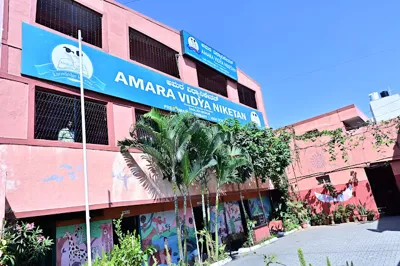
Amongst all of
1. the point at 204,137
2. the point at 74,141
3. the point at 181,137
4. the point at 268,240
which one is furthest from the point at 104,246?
the point at 268,240

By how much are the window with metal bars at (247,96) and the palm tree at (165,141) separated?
8.48 m

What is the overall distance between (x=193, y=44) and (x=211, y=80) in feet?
8.27

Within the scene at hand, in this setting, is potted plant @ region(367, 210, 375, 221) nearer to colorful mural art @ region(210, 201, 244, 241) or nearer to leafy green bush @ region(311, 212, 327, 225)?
leafy green bush @ region(311, 212, 327, 225)

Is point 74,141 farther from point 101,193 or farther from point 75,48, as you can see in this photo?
point 75,48

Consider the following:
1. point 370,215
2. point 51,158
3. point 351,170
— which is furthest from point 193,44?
point 370,215

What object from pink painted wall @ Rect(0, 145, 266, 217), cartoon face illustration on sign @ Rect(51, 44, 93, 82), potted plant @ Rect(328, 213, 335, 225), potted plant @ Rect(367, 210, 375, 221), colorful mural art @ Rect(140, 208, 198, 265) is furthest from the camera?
potted plant @ Rect(328, 213, 335, 225)

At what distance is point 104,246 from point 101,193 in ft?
5.75

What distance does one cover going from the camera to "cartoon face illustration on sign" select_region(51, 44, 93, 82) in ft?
23.6

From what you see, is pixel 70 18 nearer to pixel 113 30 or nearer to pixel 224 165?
pixel 113 30

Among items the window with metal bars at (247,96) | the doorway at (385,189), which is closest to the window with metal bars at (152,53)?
the window with metal bars at (247,96)

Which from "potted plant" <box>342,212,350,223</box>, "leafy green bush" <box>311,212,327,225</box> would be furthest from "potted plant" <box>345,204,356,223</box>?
"leafy green bush" <box>311,212,327,225</box>

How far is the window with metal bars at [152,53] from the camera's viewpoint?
34.0 ft

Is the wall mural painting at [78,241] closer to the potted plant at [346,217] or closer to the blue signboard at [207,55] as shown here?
the blue signboard at [207,55]

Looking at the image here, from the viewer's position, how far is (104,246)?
755 centimetres
